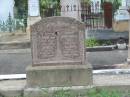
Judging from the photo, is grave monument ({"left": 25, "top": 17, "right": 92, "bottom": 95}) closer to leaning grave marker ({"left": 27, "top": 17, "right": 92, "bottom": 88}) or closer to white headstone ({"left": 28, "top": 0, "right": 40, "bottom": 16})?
leaning grave marker ({"left": 27, "top": 17, "right": 92, "bottom": 88})

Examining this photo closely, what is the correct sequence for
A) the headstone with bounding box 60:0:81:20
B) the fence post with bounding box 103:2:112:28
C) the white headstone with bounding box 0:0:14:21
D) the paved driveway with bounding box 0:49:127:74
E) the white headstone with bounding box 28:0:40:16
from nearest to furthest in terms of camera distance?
1. the paved driveway with bounding box 0:49:127:74
2. the headstone with bounding box 60:0:81:20
3. the white headstone with bounding box 28:0:40:16
4. the white headstone with bounding box 0:0:14:21
5. the fence post with bounding box 103:2:112:28

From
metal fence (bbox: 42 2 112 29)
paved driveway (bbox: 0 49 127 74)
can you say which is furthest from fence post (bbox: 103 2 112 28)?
paved driveway (bbox: 0 49 127 74)

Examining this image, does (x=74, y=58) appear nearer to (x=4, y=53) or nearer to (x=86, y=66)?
(x=86, y=66)

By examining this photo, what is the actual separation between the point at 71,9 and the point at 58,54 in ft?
27.0

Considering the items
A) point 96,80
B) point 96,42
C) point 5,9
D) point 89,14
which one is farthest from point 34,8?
point 96,80

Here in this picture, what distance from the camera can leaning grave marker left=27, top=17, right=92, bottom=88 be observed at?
832 cm

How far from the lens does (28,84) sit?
330 inches

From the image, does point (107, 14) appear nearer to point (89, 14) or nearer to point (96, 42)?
point (89, 14)

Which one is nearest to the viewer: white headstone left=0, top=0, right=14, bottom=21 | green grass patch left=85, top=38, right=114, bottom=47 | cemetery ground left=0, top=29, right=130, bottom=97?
cemetery ground left=0, top=29, right=130, bottom=97

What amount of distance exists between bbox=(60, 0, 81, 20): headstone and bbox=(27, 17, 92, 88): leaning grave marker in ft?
26.7

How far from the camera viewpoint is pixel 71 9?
16.6 meters

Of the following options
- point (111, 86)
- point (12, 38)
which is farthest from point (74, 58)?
point (12, 38)

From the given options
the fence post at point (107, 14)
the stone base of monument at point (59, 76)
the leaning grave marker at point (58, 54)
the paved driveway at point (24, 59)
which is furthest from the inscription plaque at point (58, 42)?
the fence post at point (107, 14)

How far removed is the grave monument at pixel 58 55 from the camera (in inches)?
328
